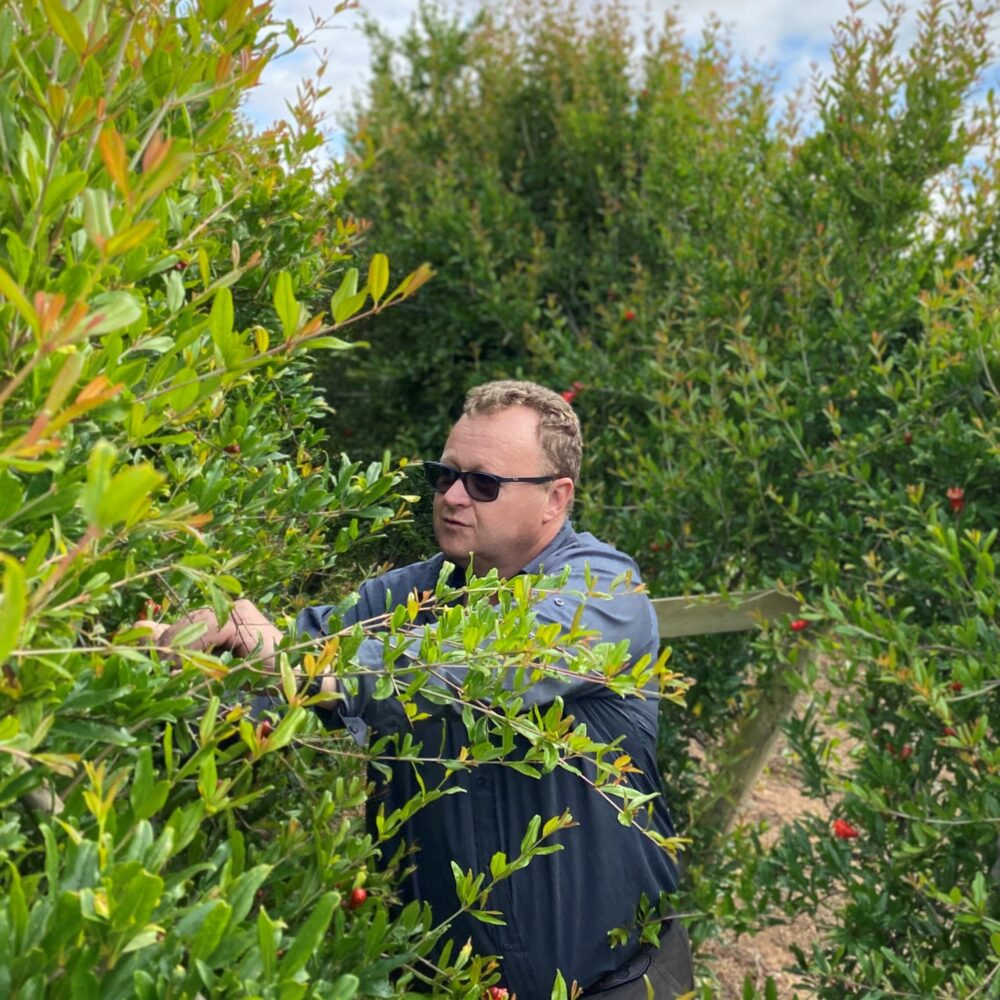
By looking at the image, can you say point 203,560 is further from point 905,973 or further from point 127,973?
point 905,973

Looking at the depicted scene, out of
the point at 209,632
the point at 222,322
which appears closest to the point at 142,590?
the point at 209,632

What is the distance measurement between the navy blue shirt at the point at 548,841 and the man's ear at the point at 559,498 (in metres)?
0.16

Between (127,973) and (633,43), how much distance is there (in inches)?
301

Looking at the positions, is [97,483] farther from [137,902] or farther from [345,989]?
[345,989]

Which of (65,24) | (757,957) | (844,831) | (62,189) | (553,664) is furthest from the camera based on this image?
(757,957)

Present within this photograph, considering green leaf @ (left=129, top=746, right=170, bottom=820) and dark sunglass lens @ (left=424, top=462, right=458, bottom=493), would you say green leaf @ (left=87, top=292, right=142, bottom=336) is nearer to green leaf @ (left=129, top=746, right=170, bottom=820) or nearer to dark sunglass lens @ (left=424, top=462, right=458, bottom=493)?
green leaf @ (left=129, top=746, right=170, bottom=820)

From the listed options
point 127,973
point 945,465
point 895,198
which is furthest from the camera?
point 895,198

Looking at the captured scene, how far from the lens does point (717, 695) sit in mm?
5031

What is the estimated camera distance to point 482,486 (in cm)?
A: 254

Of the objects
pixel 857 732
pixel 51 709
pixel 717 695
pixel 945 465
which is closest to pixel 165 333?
pixel 51 709

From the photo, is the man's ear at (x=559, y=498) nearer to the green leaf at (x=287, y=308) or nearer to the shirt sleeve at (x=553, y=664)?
the shirt sleeve at (x=553, y=664)

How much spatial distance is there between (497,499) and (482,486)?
5 centimetres

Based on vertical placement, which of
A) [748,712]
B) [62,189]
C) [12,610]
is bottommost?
[748,712]

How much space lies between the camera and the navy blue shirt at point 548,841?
7.86ft
